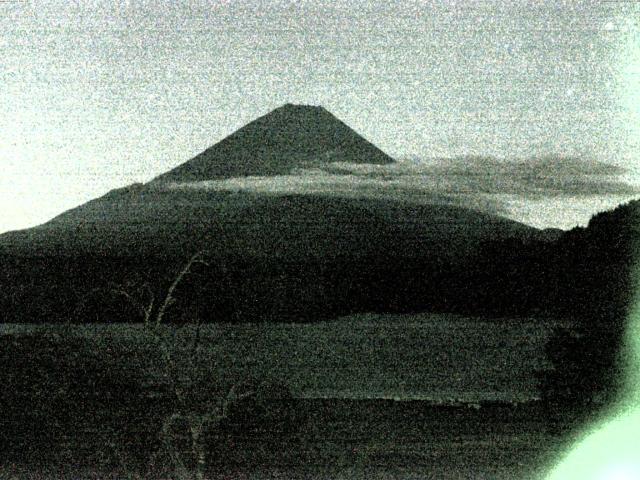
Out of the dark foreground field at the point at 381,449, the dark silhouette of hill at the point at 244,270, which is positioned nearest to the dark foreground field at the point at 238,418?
the dark foreground field at the point at 381,449

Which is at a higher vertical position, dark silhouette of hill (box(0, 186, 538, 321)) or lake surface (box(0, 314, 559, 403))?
dark silhouette of hill (box(0, 186, 538, 321))

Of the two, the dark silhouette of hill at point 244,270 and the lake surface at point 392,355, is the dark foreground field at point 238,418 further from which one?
the dark silhouette of hill at point 244,270

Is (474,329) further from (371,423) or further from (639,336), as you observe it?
(639,336)

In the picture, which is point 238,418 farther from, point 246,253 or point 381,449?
point 246,253

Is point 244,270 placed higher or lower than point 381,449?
higher

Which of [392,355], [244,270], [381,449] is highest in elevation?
[244,270]

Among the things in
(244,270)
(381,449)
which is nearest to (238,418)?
(381,449)

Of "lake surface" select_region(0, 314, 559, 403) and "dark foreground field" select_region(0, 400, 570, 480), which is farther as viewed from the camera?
"lake surface" select_region(0, 314, 559, 403)

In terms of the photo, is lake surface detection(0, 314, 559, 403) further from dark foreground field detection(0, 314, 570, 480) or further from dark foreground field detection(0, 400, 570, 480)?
dark foreground field detection(0, 400, 570, 480)

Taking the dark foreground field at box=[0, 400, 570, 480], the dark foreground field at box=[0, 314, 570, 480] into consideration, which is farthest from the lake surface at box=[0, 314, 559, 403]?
the dark foreground field at box=[0, 400, 570, 480]

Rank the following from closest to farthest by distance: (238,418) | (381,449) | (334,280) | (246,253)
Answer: (238,418)
(381,449)
(334,280)
(246,253)

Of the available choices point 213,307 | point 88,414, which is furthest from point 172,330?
point 88,414

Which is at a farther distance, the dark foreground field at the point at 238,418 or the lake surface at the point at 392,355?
the lake surface at the point at 392,355

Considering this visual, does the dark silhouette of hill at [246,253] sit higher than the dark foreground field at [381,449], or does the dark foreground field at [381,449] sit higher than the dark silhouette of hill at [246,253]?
the dark silhouette of hill at [246,253]
